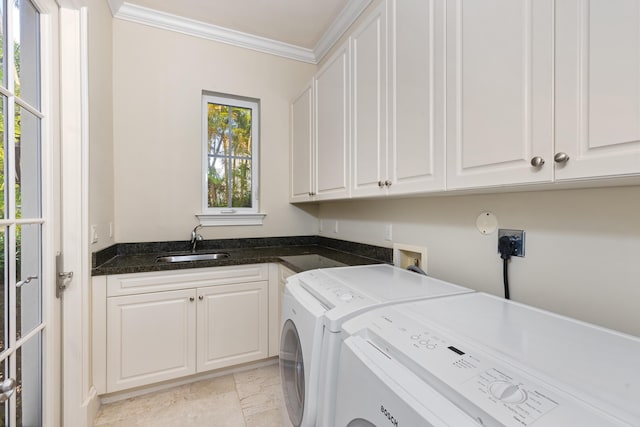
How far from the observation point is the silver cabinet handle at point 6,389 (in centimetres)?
96

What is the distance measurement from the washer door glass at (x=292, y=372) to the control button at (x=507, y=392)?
690 mm

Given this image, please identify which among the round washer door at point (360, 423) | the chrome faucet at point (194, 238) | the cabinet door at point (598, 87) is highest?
the cabinet door at point (598, 87)

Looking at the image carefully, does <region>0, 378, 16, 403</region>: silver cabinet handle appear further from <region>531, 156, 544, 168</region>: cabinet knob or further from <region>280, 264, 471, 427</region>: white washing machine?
<region>531, 156, 544, 168</region>: cabinet knob

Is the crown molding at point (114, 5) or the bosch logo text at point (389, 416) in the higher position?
the crown molding at point (114, 5)

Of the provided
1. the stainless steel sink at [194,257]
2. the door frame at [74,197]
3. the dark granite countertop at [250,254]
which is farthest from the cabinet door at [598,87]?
the stainless steel sink at [194,257]

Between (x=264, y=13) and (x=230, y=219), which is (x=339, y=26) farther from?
(x=230, y=219)

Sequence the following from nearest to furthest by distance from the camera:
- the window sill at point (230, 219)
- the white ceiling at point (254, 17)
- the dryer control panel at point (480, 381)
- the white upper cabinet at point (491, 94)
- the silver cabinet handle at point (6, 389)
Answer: the dryer control panel at point (480, 381), the white upper cabinet at point (491, 94), the silver cabinet handle at point (6, 389), the white ceiling at point (254, 17), the window sill at point (230, 219)

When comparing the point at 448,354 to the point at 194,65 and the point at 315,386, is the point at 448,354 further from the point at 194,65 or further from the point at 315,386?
the point at 194,65

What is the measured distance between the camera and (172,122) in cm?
226

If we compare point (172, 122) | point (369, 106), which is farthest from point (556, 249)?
point (172, 122)

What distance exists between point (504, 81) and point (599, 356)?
0.76 metres

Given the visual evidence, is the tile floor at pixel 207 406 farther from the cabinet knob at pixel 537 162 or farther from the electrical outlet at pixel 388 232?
the cabinet knob at pixel 537 162

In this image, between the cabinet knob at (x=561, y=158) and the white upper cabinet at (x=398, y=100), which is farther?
the white upper cabinet at (x=398, y=100)

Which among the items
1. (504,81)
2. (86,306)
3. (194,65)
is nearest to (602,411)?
(504,81)
